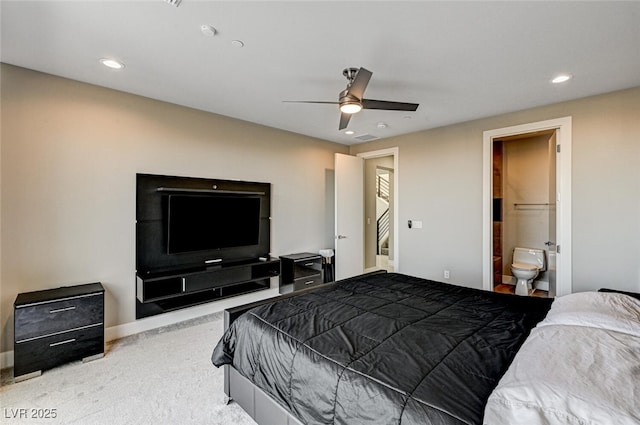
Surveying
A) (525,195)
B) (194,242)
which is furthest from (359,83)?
(525,195)

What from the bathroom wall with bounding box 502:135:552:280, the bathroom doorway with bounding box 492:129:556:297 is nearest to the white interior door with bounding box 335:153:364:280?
the bathroom doorway with bounding box 492:129:556:297

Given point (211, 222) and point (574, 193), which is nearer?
point (574, 193)

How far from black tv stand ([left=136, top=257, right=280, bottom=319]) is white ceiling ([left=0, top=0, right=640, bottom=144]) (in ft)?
6.69

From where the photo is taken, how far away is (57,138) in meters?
2.83

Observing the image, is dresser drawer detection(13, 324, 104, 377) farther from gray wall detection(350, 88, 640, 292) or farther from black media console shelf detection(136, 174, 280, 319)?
gray wall detection(350, 88, 640, 292)

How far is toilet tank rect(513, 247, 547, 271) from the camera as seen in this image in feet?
15.5

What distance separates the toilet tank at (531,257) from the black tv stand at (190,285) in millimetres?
4263

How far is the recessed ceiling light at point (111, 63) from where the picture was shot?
2506 millimetres

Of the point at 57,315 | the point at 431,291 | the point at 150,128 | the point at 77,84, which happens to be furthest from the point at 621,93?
the point at 57,315

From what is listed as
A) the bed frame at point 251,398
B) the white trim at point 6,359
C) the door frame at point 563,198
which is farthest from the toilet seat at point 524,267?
the white trim at point 6,359

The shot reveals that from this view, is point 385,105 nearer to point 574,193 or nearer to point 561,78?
point 561,78

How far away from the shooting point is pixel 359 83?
2.24 meters

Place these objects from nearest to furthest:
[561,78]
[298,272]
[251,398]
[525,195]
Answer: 1. [251,398]
2. [561,78]
3. [298,272]
4. [525,195]

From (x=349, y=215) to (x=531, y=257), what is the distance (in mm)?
3080
